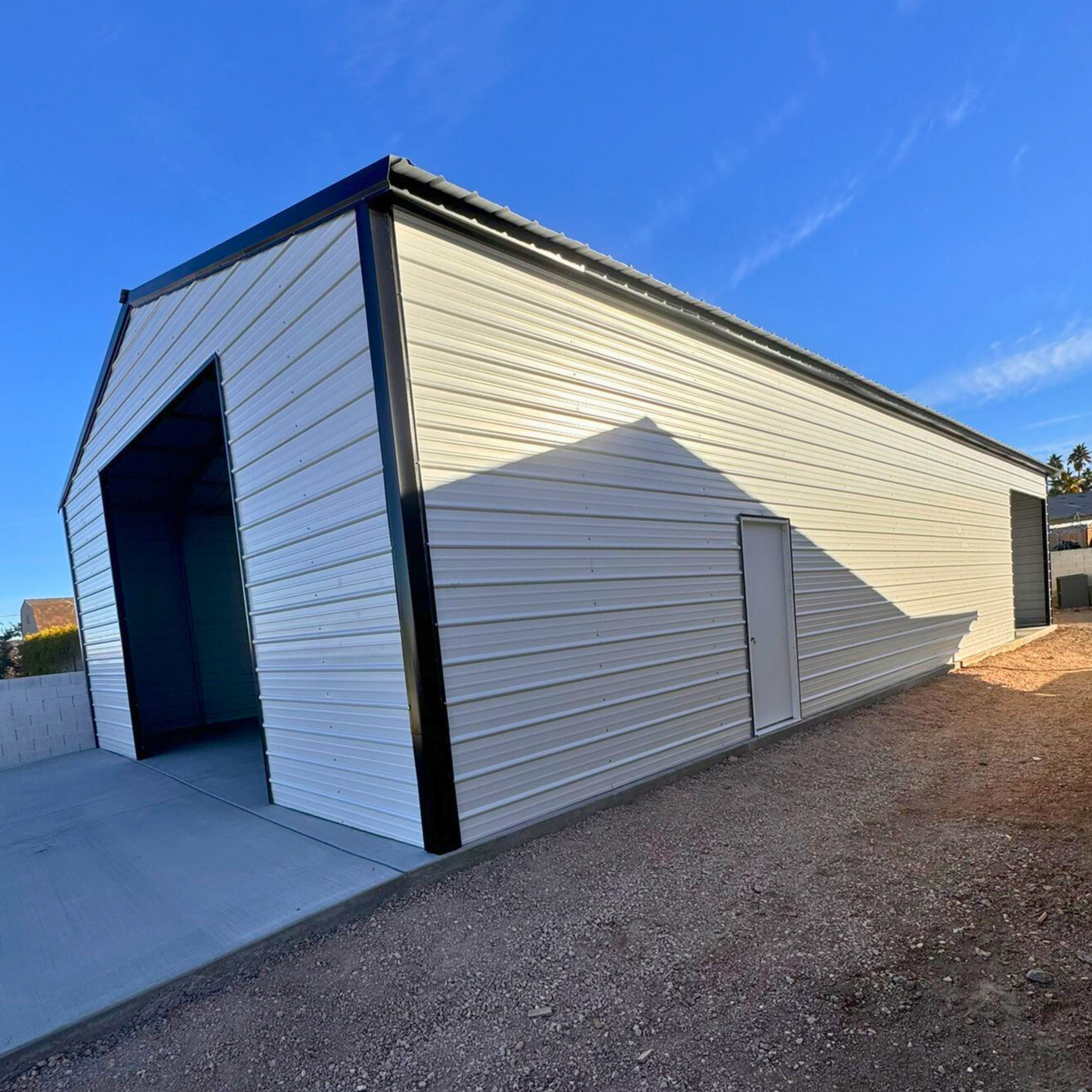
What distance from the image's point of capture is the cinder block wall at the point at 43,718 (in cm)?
772

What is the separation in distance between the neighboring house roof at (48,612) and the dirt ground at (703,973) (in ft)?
65.6

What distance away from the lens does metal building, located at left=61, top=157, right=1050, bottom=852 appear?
11.0 ft

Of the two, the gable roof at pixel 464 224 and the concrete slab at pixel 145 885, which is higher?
the gable roof at pixel 464 224

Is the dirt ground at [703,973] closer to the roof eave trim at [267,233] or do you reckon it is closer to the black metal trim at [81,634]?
the roof eave trim at [267,233]

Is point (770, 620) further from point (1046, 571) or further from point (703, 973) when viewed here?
point (1046, 571)

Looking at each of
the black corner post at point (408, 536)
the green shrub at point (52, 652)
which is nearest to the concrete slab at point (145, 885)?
the black corner post at point (408, 536)

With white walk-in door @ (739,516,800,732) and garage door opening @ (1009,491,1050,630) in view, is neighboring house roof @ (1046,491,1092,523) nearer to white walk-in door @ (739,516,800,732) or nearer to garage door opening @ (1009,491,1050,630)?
garage door opening @ (1009,491,1050,630)

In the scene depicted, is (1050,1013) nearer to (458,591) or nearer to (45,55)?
(458,591)

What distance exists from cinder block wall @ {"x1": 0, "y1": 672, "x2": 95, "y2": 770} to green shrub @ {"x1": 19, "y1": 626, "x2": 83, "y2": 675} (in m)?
1.89

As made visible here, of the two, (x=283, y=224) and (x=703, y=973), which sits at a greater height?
(x=283, y=224)

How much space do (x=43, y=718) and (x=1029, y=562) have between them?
755 inches

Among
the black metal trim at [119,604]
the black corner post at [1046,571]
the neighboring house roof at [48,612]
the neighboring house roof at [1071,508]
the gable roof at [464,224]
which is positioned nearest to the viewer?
the gable roof at [464,224]

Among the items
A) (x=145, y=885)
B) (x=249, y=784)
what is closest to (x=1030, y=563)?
(x=249, y=784)

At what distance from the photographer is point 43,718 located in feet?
26.4
